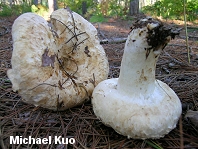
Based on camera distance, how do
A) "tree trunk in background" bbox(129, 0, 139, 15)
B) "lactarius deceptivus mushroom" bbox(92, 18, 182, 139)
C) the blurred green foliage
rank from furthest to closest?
"tree trunk in background" bbox(129, 0, 139, 15) < the blurred green foliage < "lactarius deceptivus mushroom" bbox(92, 18, 182, 139)

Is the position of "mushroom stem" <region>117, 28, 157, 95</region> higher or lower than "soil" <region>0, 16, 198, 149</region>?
higher

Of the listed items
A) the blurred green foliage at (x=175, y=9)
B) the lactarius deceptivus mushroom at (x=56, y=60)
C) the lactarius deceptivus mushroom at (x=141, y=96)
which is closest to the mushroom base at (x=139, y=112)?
the lactarius deceptivus mushroom at (x=141, y=96)

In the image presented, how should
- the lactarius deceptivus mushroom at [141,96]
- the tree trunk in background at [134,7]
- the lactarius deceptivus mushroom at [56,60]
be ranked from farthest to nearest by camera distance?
the tree trunk in background at [134,7] < the lactarius deceptivus mushroom at [56,60] < the lactarius deceptivus mushroom at [141,96]

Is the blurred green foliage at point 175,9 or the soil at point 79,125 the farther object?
the blurred green foliage at point 175,9

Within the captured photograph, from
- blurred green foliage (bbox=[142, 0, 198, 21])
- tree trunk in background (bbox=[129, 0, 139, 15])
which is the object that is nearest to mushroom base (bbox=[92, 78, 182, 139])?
blurred green foliage (bbox=[142, 0, 198, 21])

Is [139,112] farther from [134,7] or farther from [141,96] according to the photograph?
[134,7]

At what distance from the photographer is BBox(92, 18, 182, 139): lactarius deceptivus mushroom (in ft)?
4.79

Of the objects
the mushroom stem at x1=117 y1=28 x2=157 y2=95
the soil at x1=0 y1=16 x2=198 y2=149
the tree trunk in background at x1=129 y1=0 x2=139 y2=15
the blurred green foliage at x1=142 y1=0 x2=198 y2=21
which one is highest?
the tree trunk in background at x1=129 y1=0 x2=139 y2=15

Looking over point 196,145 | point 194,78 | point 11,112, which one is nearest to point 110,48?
point 194,78

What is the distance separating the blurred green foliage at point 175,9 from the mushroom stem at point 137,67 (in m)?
2.18

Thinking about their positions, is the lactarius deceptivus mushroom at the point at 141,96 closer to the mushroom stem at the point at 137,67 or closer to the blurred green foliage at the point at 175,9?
the mushroom stem at the point at 137,67

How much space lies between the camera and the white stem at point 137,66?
1.51 m

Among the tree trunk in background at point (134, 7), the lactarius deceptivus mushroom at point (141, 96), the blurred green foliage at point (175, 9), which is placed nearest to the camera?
the lactarius deceptivus mushroom at point (141, 96)

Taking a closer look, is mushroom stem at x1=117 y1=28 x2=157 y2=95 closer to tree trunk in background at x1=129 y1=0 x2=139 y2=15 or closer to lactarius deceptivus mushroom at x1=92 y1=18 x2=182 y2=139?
lactarius deceptivus mushroom at x1=92 y1=18 x2=182 y2=139
